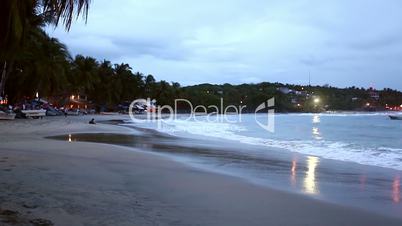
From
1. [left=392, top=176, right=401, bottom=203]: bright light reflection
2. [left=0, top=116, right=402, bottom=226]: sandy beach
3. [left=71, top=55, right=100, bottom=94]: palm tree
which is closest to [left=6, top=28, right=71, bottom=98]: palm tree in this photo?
[left=71, top=55, right=100, bottom=94]: palm tree

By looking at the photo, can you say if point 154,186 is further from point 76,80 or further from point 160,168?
point 76,80

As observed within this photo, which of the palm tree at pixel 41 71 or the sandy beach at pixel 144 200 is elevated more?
the palm tree at pixel 41 71

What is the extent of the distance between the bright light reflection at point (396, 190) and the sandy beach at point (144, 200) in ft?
5.04

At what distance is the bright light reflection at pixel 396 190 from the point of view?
8880 mm

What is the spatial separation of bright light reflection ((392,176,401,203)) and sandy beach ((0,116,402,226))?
1537 millimetres

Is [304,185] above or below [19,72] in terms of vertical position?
below

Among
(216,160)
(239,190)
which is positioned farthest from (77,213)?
(216,160)

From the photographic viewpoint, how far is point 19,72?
179 feet

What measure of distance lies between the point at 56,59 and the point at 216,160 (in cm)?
4846

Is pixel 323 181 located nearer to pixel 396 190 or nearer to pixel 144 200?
pixel 396 190

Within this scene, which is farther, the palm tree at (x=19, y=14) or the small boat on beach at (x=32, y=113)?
the small boat on beach at (x=32, y=113)

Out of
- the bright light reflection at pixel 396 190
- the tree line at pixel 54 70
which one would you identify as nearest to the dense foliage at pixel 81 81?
the tree line at pixel 54 70

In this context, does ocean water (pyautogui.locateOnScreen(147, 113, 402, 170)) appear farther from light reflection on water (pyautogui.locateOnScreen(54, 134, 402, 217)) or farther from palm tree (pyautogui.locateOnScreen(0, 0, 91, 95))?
palm tree (pyautogui.locateOnScreen(0, 0, 91, 95))

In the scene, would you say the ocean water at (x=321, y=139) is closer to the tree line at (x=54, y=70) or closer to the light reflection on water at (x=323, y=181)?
the light reflection on water at (x=323, y=181)
